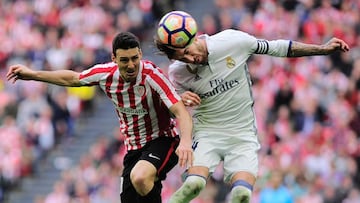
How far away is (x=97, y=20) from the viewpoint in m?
25.0

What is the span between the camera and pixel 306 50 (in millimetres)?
11461

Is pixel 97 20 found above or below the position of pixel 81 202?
above

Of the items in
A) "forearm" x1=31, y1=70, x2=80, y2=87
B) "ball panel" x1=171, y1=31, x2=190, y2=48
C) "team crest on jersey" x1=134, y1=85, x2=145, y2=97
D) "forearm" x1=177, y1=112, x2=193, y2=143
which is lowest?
"forearm" x1=177, y1=112, x2=193, y2=143

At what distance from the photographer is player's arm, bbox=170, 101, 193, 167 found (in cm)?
1057

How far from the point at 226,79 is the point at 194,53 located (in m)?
0.51

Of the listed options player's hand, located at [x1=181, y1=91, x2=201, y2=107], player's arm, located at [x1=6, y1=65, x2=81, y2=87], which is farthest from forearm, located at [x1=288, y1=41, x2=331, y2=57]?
player's arm, located at [x1=6, y1=65, x2=81, y2=87]

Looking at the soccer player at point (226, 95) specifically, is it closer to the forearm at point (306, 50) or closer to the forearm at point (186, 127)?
the forearm at point (306, 50)

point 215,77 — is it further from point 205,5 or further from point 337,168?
point 205,5

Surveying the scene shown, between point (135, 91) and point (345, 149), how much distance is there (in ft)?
23.9

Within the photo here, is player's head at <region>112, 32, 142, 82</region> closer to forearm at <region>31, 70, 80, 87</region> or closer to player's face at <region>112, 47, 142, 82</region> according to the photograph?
player's face at <region>112, 47, 142, 82</region>

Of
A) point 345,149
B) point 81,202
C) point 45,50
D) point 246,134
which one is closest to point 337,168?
point 345,149

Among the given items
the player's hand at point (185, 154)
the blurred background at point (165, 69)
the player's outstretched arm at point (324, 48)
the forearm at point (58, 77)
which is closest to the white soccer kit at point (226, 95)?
the player's outstretched arm at point (324, 48)

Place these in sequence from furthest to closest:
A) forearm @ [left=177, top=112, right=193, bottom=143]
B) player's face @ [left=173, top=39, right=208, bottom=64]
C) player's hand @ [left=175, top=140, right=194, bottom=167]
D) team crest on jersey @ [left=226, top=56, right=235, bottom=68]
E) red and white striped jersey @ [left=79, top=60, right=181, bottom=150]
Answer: team crest on jersey @ [left=226, top=56, right=235, bottom=68] → red and white striped jersey @ [left=79, top=60, right=181, bottom=150] → player's face @ [left=173, top=39, right=208, bottom=64] → forearm @ [left=177, top=112, right=193, bottom=143] → player's hand @ [left=175, top=140, right=194, bottom=167]

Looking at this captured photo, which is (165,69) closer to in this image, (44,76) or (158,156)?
(158,156)
